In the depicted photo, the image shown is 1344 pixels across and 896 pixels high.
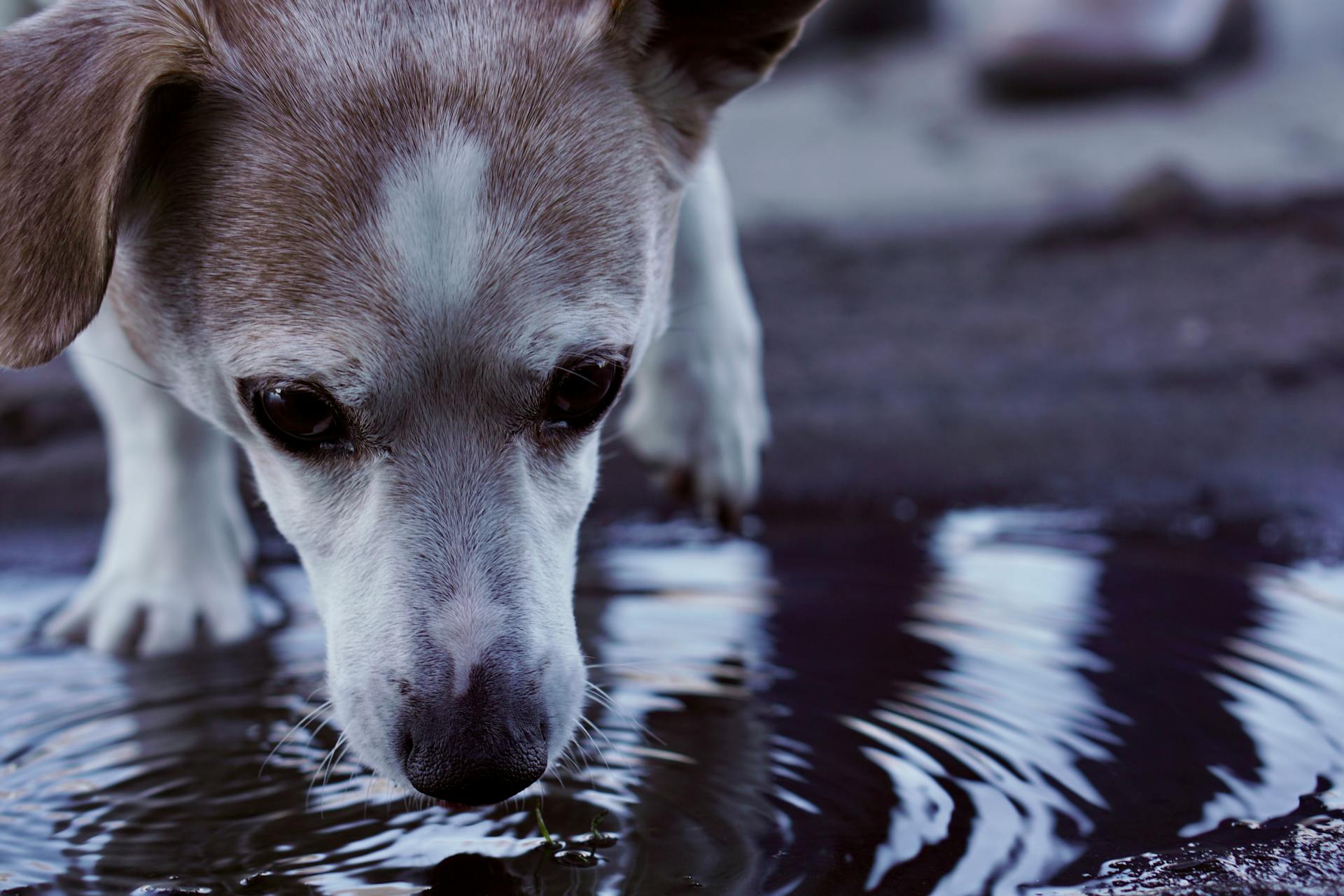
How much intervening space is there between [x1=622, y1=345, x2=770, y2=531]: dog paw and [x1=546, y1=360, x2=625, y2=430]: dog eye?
3.33ft

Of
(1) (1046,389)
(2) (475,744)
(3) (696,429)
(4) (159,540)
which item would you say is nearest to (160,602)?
(4) (159,540)

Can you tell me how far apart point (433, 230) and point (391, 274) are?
0.08 meters

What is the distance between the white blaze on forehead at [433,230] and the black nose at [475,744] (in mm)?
509

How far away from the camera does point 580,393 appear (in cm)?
241

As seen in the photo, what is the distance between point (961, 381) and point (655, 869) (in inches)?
126

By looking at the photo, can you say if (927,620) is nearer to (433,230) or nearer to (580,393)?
(580,393)

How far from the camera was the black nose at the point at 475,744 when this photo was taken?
2.12 meters

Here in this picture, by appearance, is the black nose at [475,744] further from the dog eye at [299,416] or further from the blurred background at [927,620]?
the dog eye at [299,416]

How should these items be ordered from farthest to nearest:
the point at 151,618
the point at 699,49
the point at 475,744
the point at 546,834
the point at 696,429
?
1. the point at 696,429
2. the point at 151,618
3. the point at 699,49
4. the point at 546,834
5. the point at 475,744

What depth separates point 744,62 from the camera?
9.24ft

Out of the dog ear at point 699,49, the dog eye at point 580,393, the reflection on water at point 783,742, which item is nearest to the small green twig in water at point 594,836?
the reflection on water at point 783,742

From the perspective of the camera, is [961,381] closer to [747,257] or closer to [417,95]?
[747,257]

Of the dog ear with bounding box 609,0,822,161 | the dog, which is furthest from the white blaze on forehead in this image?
the dog ear with bounding box 609,0,822,161

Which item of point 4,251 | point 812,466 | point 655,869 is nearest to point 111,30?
point 4,251
